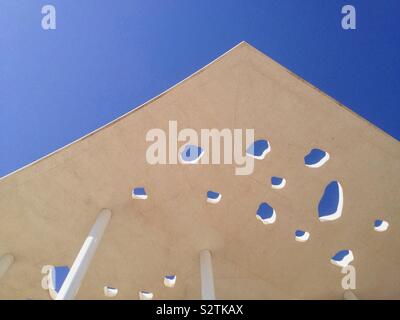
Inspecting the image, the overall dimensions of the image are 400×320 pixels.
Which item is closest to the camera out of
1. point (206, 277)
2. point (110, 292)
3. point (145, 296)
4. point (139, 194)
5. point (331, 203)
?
point (206, 277)

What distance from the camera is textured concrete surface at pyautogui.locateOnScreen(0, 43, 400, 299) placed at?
1070 cm

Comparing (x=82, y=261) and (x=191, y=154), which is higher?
(x=191, y=154)

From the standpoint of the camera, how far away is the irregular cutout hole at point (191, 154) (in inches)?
457

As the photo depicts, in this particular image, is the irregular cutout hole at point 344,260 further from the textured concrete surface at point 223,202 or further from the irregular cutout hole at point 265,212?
the irregular cutout hole at point 265,212

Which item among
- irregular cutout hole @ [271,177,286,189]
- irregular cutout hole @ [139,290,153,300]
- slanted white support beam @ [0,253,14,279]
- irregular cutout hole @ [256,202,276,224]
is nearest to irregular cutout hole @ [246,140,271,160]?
irregular cutout hole @ [271,177,286,189]

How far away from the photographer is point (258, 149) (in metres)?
11.9

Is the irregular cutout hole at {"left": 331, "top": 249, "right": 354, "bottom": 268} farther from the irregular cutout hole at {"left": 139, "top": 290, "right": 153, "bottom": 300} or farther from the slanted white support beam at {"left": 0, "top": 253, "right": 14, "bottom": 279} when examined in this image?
the slanted white support beam at {"left": 0, "top": 253, "right": 14, "bottom": 279}

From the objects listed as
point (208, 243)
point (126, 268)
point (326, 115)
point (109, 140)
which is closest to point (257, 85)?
point (326, 115)

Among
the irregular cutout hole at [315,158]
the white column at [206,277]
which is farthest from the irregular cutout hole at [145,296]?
the irregular cutout hole at [315,158]

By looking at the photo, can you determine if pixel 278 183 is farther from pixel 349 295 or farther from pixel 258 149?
pixel 349 295

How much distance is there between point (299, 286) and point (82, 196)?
897cm

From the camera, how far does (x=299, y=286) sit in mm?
14641

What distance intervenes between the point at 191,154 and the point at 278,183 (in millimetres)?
3183

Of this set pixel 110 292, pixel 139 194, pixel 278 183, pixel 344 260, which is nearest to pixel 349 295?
pixel 344 260
